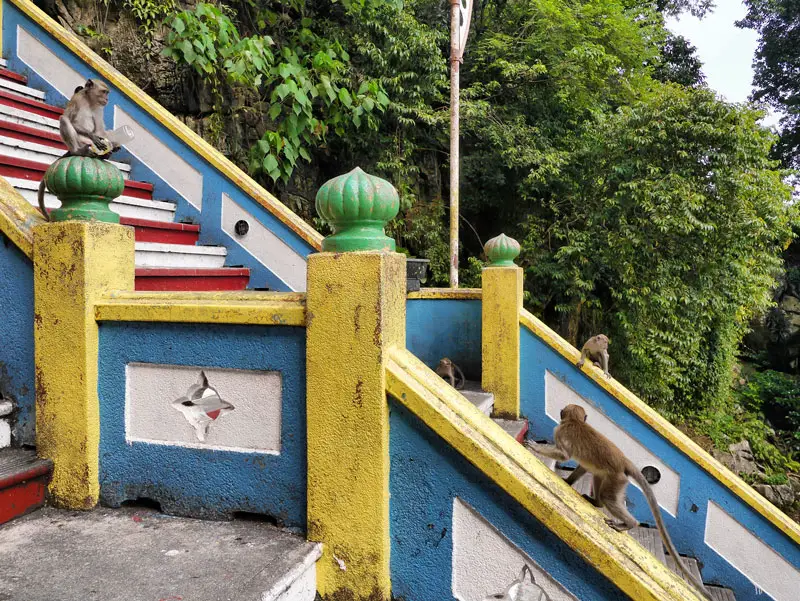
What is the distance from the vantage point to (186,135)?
4.85m

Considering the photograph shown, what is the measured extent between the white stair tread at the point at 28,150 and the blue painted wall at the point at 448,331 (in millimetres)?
2781

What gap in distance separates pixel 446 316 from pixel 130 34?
509cm

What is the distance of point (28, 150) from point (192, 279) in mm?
1543

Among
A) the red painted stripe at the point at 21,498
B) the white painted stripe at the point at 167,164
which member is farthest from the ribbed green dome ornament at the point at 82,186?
the white painted stripe at the point at 167,164

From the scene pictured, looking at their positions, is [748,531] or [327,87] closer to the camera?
[748,531]

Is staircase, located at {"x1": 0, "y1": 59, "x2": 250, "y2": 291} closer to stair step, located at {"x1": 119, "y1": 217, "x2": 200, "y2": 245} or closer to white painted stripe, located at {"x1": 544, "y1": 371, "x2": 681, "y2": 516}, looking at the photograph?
stair step, located at {"x1": 119, "y1": 217, "x2": 200, "y2": 245}

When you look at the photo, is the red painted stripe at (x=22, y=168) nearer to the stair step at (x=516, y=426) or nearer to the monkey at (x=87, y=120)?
the monkey at (x=87, y=120)

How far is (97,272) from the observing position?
2252mm

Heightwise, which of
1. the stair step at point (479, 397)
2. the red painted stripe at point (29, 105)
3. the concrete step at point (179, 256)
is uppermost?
the red painted stripe at point (29, 105)

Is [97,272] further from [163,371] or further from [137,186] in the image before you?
[137,186]

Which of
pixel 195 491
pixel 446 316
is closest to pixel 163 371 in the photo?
pixel 195 491

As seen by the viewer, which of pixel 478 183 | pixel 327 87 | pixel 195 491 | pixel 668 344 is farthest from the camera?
pixel 478 183

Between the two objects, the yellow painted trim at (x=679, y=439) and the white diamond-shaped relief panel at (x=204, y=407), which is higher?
the white diamond-shaped relief panel at (x=204, y=407)

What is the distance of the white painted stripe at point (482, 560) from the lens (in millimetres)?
1795
